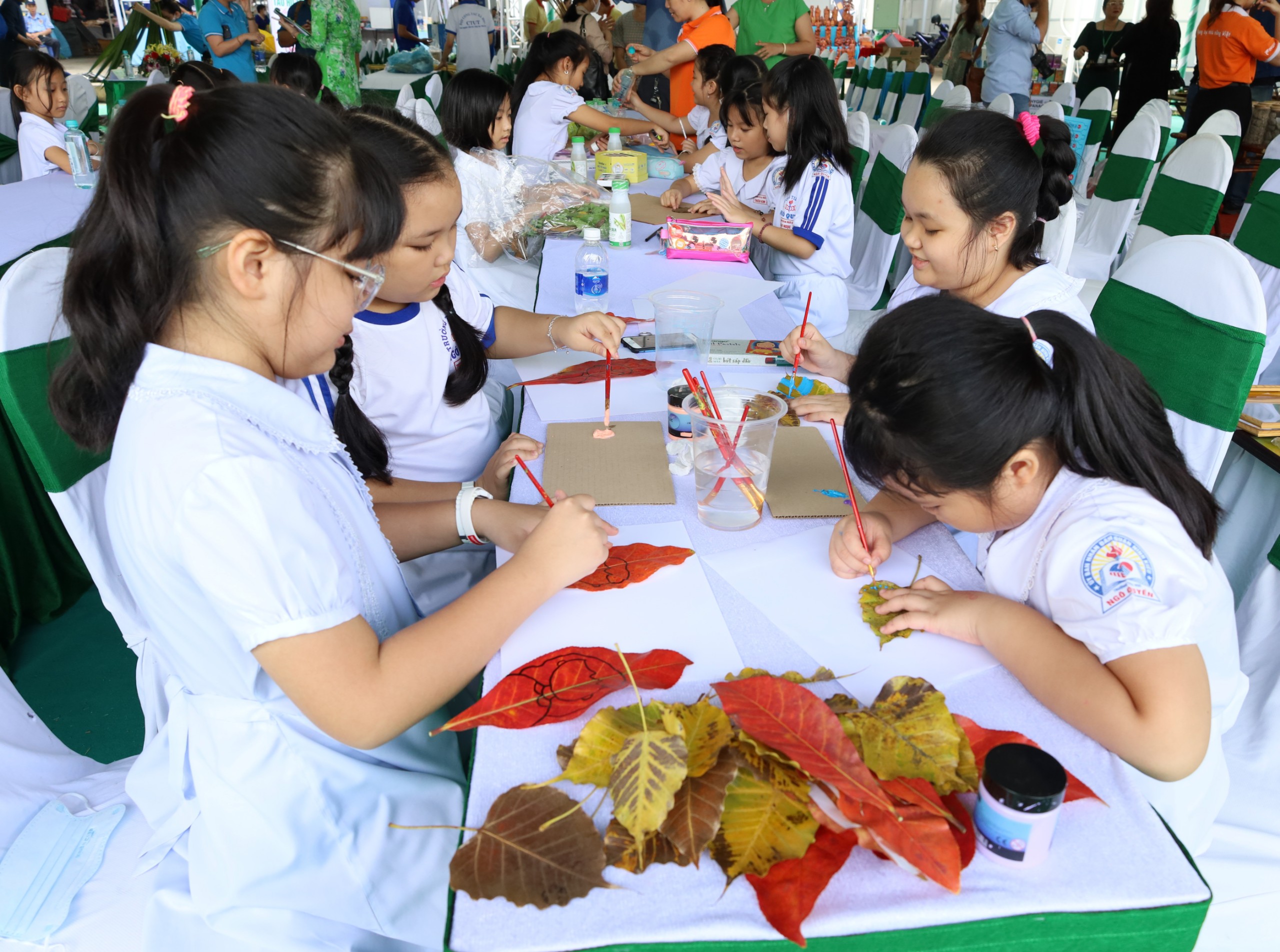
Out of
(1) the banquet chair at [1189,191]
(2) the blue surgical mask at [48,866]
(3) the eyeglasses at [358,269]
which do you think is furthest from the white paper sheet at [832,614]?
(1) the banquet chair at [1189,191]

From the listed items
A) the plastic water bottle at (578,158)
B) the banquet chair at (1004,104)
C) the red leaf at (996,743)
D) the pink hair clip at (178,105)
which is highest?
the banquet chair at (1004,104)

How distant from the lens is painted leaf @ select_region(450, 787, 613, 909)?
23.6 inches

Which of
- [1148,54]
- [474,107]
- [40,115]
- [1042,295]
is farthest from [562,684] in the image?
[1148,54]

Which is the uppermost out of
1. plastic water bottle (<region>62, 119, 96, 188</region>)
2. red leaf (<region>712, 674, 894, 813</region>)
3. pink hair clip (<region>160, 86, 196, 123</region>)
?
pink hair clip (<region>160, 86, 196, 123</region>)

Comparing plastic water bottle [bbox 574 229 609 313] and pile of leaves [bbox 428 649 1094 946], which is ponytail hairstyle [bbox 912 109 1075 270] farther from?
pile of leaves [bbox 428 649 1094 946]

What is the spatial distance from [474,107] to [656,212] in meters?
0.72

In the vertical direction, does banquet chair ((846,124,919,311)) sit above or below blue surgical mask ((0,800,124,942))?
above

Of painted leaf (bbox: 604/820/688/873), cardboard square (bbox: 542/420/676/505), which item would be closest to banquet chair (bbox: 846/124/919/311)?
cardboard square (bbox: 542/420/676/505)

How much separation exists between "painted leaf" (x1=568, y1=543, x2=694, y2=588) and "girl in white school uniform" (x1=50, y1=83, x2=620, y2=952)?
→ 7 cm

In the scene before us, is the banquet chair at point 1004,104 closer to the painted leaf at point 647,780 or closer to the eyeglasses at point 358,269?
the eyeglasses at point 358,269

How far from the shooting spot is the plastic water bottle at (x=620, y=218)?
2.42m

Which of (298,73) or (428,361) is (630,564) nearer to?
(428,361)

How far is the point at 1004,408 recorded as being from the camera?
876 mm

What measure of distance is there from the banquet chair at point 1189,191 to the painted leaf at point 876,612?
1920 mm
